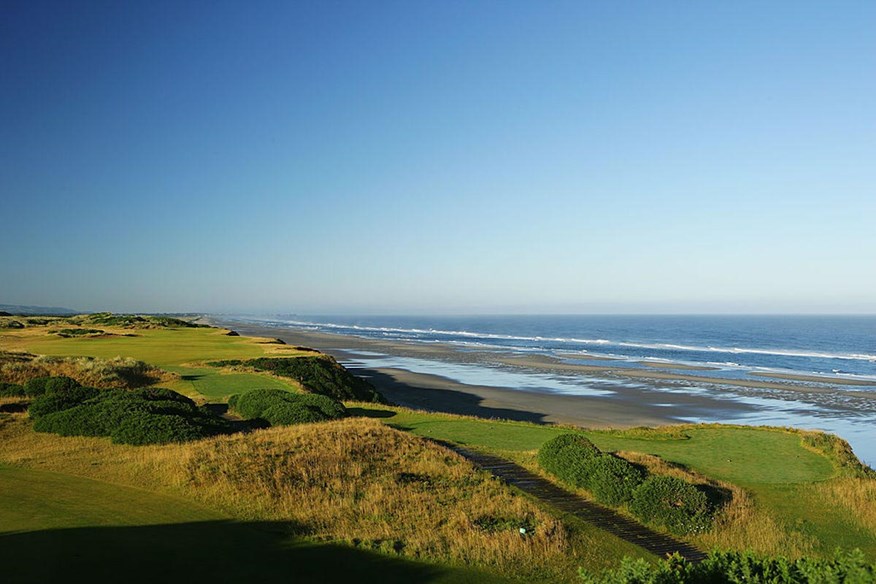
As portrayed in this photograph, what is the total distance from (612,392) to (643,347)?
6578 cm

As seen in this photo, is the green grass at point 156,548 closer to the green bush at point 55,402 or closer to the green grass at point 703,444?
the green bush at point 55,402

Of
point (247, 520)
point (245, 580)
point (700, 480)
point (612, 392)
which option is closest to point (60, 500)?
point (247, 520)

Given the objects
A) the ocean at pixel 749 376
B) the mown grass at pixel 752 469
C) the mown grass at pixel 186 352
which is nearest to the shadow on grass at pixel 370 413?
the mown grass at pixel 752 469

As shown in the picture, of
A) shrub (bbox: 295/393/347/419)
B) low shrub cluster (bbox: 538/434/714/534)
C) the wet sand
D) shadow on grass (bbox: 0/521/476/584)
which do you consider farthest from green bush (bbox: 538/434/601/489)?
the wet sand

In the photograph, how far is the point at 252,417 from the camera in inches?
902

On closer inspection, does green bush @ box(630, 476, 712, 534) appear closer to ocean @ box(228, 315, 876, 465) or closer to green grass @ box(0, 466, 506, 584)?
green grass @ box(0, 466, 506, 584)

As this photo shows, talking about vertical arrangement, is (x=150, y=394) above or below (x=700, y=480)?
above

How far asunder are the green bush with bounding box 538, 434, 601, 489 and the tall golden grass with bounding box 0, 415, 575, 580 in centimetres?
234

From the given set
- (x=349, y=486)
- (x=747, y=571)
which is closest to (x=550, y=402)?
(x=349, y=486)

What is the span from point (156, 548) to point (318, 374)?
31078 mm

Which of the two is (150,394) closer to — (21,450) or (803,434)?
(21,450)

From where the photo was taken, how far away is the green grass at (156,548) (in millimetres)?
8773

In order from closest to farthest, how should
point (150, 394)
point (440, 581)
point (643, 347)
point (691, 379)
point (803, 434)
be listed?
point (440, 581), point (150, 394), point (803, 434), point (691, 379), point (643, 347)

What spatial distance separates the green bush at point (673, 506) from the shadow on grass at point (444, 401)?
74.1 feet
